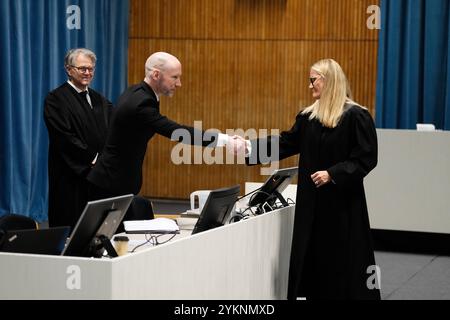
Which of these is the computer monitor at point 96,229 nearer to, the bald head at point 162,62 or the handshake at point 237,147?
the bald head at point 162,62

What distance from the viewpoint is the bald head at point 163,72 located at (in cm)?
461

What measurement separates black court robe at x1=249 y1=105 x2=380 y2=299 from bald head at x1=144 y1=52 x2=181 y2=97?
2.69 feet

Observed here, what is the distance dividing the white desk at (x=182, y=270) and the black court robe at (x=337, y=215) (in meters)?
0.19

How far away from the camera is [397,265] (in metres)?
6.97

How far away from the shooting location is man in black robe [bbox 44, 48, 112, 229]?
17.7 ft

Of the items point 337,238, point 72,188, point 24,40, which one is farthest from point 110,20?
point 337,238

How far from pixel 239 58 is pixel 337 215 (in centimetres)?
554

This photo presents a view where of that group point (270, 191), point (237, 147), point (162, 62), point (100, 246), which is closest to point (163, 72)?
point (162, 62)

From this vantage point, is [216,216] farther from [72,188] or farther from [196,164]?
[196,164]

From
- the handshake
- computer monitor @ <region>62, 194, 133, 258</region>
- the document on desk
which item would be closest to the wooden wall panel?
the handshake

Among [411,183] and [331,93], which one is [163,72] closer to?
[331,93]

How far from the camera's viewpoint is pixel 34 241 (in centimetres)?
298

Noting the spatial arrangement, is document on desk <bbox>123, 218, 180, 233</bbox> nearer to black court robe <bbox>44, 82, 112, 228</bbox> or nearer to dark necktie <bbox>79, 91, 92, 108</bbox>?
black court robe <bbox>44, 82, 112, 228</bbox>
